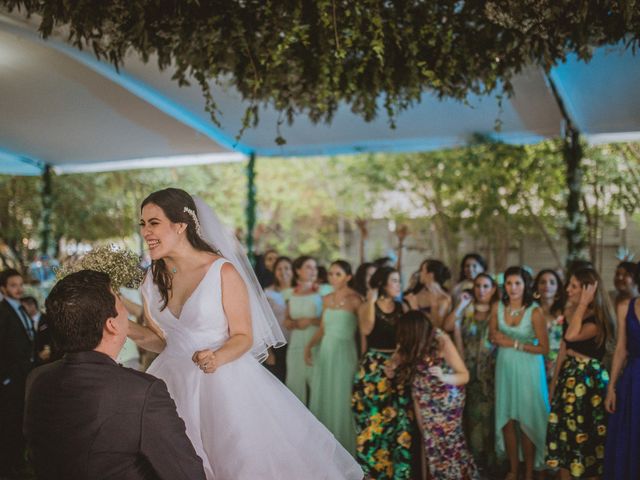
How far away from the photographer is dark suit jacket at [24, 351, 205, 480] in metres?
1.86

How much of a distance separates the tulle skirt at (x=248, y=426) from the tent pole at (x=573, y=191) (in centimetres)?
463

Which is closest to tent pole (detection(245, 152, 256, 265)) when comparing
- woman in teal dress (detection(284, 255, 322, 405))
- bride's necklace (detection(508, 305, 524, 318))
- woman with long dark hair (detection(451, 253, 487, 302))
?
woman in teal dress (detection(284, 255, 322, 405))

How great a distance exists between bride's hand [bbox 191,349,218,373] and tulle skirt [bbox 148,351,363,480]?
20cm

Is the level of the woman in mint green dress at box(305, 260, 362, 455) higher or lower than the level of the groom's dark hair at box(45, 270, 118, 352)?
lower

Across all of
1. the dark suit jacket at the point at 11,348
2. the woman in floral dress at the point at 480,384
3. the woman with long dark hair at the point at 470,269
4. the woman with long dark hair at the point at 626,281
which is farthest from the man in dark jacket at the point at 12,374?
the woman with long dark hair at the point at 626,281

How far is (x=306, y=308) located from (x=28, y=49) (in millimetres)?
3408

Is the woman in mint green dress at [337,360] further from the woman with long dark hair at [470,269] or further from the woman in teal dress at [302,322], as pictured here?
the woman with long dark hair at [470,269]

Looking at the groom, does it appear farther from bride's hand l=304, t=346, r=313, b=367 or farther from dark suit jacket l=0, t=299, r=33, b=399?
bride's hand l=304, t=346, r=313, b=367

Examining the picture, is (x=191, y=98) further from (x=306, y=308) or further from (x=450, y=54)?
(x=450, y=54)

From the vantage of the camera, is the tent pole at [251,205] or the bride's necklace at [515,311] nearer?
the bride's necklace at [515,311]

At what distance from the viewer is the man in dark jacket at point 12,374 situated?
559 centimetres

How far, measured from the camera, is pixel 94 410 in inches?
73.2

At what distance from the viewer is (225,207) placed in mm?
22312

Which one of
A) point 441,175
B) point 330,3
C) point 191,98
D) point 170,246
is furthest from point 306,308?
point 441,175
